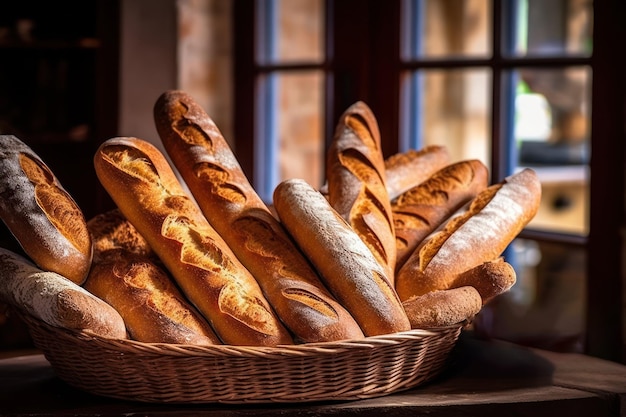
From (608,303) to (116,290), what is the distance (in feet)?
4.92

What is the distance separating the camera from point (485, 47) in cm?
265

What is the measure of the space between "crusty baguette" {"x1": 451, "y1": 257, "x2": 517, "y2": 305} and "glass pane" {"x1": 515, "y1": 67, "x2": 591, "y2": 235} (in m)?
1.09

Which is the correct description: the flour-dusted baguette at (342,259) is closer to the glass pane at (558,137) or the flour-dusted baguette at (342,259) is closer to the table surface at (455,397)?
the table surface at (455,397)

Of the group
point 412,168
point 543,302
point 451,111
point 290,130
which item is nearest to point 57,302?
point 412,168

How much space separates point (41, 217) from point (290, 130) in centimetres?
215

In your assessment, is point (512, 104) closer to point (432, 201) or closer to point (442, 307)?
point (432, 201)

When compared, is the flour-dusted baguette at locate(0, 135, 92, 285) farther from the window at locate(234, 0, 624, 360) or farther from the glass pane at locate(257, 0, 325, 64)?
the glass pane at locate(257, 0, 325, 64)

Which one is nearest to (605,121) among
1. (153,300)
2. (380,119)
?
(380,119)

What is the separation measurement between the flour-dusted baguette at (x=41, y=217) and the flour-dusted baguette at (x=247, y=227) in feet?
0.69

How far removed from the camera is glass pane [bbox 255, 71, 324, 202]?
10.7 feet

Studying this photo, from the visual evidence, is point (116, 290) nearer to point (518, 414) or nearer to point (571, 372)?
point (518, 414)

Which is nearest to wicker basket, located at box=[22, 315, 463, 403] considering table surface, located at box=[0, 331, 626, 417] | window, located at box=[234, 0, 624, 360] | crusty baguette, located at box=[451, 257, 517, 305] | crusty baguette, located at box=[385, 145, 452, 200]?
table surface, located at box=[0, 331, 626, 417]

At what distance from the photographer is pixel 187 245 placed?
1.32m

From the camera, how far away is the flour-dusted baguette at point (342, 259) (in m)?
1.23
